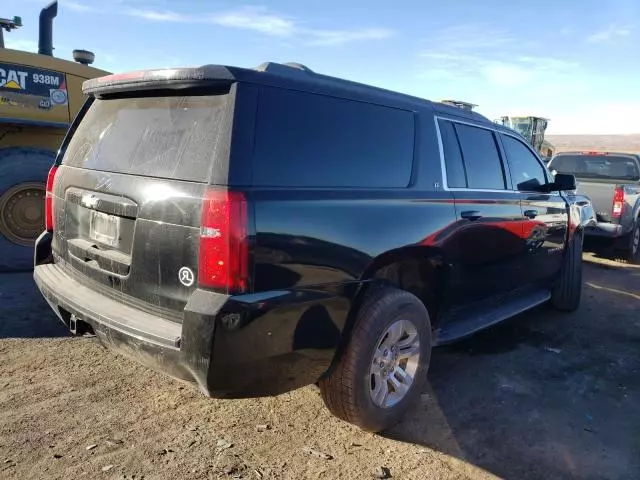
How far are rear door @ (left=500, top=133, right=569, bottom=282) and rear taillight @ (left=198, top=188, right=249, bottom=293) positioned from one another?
3.08 m

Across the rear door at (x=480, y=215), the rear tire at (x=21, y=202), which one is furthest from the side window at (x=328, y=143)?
the rear tire at (x=21, y=202)

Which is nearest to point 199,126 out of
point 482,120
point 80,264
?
point 80,264

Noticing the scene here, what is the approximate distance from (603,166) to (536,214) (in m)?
5.95

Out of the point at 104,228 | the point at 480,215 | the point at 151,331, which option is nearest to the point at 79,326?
the point at 104,228

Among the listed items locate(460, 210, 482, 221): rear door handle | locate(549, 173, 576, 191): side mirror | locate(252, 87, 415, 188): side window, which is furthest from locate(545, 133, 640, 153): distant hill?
locate(252, 87, 415, 188): side window

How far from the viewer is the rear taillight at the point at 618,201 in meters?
8.56

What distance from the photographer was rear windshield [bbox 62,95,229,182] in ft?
8.38

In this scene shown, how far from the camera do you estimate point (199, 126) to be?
2.62 metres

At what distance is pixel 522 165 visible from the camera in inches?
193

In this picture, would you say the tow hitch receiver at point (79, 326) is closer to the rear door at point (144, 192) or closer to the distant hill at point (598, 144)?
the rear door at point (144, 192)

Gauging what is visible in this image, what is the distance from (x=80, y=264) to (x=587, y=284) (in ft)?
22.3

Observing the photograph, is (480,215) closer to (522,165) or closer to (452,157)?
(452,157)

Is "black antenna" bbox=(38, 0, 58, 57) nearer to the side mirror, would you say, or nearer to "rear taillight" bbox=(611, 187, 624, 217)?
the side mirror

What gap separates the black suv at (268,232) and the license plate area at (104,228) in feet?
0.04
